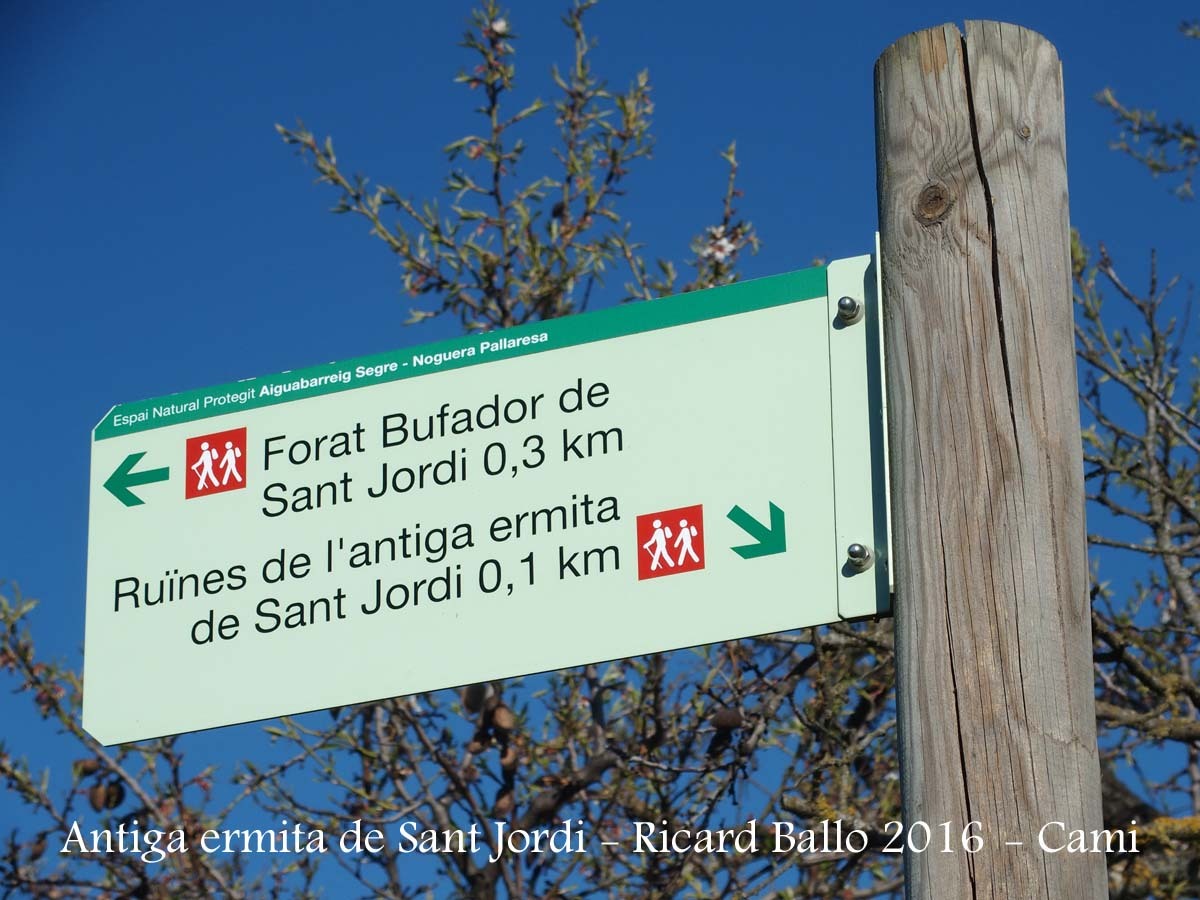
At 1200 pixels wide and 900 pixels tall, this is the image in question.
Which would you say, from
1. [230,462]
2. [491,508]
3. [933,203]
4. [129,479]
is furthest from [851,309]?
[129,479]

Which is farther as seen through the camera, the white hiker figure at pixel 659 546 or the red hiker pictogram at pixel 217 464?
the red hiker pictogram at pixel 217 464

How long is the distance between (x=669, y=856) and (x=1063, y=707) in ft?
12.6

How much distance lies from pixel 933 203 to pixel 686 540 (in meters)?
0.52

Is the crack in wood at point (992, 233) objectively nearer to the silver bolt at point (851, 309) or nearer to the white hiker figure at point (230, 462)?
the silver bolt at point (851, 309)

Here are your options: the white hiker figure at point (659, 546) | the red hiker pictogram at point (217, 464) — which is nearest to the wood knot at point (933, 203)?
the white hiker figure at point (659, 546)

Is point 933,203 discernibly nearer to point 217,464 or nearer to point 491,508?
point 491,508

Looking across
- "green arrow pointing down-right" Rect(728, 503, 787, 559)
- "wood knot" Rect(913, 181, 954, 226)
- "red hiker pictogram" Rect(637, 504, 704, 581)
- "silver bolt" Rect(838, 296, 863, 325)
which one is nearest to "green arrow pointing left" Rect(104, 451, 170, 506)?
"red hiker pictogram" Rect(637, 504, 704, 581)

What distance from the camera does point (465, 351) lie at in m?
2.51

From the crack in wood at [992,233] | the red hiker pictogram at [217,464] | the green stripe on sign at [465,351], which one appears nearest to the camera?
the crack in wood at [992,233]

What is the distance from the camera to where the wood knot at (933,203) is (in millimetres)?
2176

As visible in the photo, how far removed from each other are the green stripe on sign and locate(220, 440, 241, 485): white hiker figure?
59mm

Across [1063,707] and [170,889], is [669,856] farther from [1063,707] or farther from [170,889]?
[1063,707]

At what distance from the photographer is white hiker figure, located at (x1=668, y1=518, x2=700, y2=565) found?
2229 mm

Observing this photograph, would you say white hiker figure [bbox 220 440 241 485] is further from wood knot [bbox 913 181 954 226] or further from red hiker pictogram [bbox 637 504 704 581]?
wood knot [bbox 913 181 954 226]
